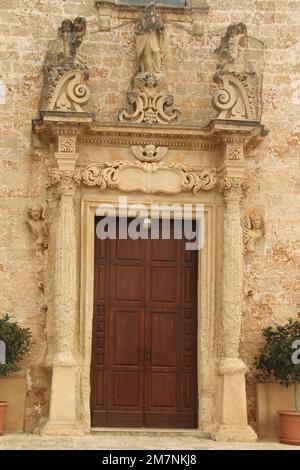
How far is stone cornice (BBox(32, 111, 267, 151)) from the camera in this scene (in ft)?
38.2

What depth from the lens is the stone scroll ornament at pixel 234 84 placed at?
39.2 ft

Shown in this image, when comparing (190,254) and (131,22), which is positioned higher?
(131,22)

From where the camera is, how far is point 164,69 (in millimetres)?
12500

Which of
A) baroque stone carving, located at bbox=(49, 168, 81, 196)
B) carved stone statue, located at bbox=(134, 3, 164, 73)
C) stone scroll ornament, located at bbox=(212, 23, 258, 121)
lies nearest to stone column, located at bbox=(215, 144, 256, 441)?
stone scroll ornament, located at bbox=(212, 23, 258, 121)

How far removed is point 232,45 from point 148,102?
1.32m

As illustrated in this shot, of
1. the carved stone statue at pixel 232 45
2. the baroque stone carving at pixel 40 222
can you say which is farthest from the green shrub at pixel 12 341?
the carved stone statue at pixel 232 45

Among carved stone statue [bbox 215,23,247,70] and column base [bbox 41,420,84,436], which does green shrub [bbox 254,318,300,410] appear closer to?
column base [bbox 41,420,84,436]

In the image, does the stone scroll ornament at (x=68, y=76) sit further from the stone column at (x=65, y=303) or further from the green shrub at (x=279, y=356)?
the green shrub at (x=279, y=356)

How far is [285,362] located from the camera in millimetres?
11352

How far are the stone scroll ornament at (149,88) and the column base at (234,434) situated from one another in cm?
401

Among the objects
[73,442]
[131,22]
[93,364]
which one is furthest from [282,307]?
[131,22]

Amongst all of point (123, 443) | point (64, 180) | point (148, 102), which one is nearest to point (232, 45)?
point (148, 102)
